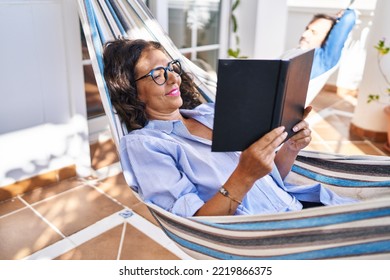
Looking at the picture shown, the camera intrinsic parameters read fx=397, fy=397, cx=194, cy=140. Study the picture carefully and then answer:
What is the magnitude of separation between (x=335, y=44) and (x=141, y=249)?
200 cm

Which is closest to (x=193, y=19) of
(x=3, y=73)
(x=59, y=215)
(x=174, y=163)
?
(x=3, y=73)

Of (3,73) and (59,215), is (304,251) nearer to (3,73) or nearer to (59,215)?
(59,215)

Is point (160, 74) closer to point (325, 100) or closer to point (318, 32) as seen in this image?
point (318, 32)

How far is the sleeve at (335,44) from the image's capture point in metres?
2.89

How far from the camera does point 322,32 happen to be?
2971 millimetres

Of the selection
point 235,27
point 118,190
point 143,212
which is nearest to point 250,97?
point 143,212

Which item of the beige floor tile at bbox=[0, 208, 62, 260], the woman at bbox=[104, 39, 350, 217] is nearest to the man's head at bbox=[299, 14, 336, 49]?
the woman at bbox=[104, 39, 350, 217]

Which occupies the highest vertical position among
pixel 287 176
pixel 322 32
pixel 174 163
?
pixel 322 32

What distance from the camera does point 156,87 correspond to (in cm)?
145

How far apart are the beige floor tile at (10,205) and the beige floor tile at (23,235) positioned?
0.05 meters

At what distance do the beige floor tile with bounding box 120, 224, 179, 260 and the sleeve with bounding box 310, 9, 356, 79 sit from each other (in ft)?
5.59

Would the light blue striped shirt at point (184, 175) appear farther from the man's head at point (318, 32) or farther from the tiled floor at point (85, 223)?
the man's head at point (318, 32)

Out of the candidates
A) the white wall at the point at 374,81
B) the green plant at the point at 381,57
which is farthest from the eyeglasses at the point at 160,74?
the white wall at the point at 374,81
